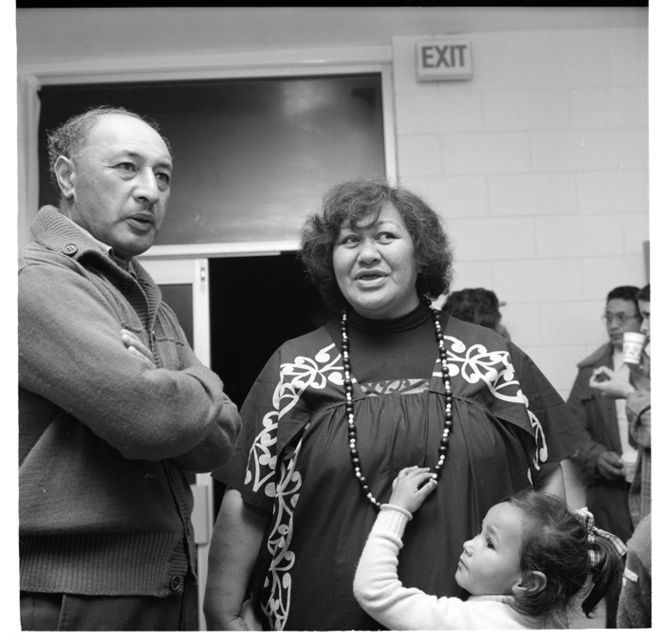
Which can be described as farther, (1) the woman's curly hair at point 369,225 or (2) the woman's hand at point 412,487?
(1) the woman's curly hair at point 369,225

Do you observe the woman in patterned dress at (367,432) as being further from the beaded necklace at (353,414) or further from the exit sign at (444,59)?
the exit sign at (444,59)

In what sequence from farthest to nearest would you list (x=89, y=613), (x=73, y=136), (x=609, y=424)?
(x=609, y=424) → (x=73, y=136) → (x=89, y=613)

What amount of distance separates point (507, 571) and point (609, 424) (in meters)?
1.34

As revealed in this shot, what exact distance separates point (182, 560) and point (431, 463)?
57 cm

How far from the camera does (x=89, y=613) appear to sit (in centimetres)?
151

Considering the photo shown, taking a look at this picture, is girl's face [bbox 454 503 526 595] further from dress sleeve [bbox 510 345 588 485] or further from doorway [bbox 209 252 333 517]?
doorway [bbox 209 252 333 517]

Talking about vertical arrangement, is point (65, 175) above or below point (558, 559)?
above

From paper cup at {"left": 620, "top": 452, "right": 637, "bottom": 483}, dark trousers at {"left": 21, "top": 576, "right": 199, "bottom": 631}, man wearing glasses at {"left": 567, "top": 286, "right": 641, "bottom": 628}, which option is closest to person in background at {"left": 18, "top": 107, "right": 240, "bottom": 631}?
dark trousers at {"left": 21, "top": 576, "right": 199, "bottom": 631}

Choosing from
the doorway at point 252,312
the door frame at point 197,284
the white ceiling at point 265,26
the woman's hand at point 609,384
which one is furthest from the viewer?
the door frame at point 197,284

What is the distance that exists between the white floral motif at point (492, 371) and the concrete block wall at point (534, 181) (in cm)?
101

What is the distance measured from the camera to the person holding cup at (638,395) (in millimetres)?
2479

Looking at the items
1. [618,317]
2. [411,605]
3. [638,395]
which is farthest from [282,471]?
[618,317]

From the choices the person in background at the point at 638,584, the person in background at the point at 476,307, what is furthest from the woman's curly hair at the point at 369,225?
the person in background at the point at 638,584

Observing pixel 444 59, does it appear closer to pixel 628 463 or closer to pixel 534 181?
pixel 534 181
